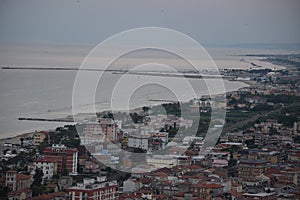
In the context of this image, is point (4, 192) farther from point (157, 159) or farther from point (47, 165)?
point (157, 159)

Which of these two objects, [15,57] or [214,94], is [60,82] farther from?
[15,57]

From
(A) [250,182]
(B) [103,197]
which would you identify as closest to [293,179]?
(A) [250,182]

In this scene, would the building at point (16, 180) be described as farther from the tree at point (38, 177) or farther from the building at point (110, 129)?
the building at point (110, 129)

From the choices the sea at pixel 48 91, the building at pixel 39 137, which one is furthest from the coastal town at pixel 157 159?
the sea at pixel 48 91

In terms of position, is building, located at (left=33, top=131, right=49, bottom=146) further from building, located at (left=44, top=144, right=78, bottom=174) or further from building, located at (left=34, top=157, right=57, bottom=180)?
building, located at (left=34, top=157, right=57, bottom=180)

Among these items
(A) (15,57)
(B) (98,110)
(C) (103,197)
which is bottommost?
(C) (103,197)

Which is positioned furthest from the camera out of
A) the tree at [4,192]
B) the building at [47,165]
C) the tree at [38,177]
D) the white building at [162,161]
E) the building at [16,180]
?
the white building at [162,161]
